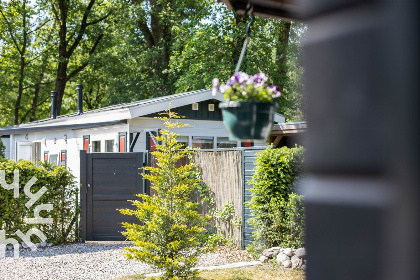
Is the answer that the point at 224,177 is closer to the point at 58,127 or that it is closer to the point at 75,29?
the point at 58,127

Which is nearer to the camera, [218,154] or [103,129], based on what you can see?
[218,154]

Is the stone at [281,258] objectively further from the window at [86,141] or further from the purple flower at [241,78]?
the window at [86,141]

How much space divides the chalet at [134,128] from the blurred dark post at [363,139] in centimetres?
957

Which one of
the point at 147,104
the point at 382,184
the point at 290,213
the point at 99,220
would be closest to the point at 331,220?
the point at 382,184

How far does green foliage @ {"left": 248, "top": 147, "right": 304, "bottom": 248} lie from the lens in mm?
7188

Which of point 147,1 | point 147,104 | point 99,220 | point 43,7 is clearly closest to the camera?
point 99,220

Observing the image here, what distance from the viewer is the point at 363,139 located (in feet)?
2.31

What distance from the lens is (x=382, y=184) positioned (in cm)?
69

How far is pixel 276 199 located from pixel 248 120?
5683 millimetres

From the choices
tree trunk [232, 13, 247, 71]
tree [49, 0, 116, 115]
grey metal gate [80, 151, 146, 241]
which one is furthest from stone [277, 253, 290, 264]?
tree [49, 0, 116, 115]

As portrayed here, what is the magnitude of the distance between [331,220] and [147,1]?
76.4 feet

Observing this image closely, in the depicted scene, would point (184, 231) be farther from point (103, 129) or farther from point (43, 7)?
point (43, 7)

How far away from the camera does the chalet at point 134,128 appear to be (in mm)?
11977

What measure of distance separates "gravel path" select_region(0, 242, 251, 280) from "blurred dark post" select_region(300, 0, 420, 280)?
6.62 meters
